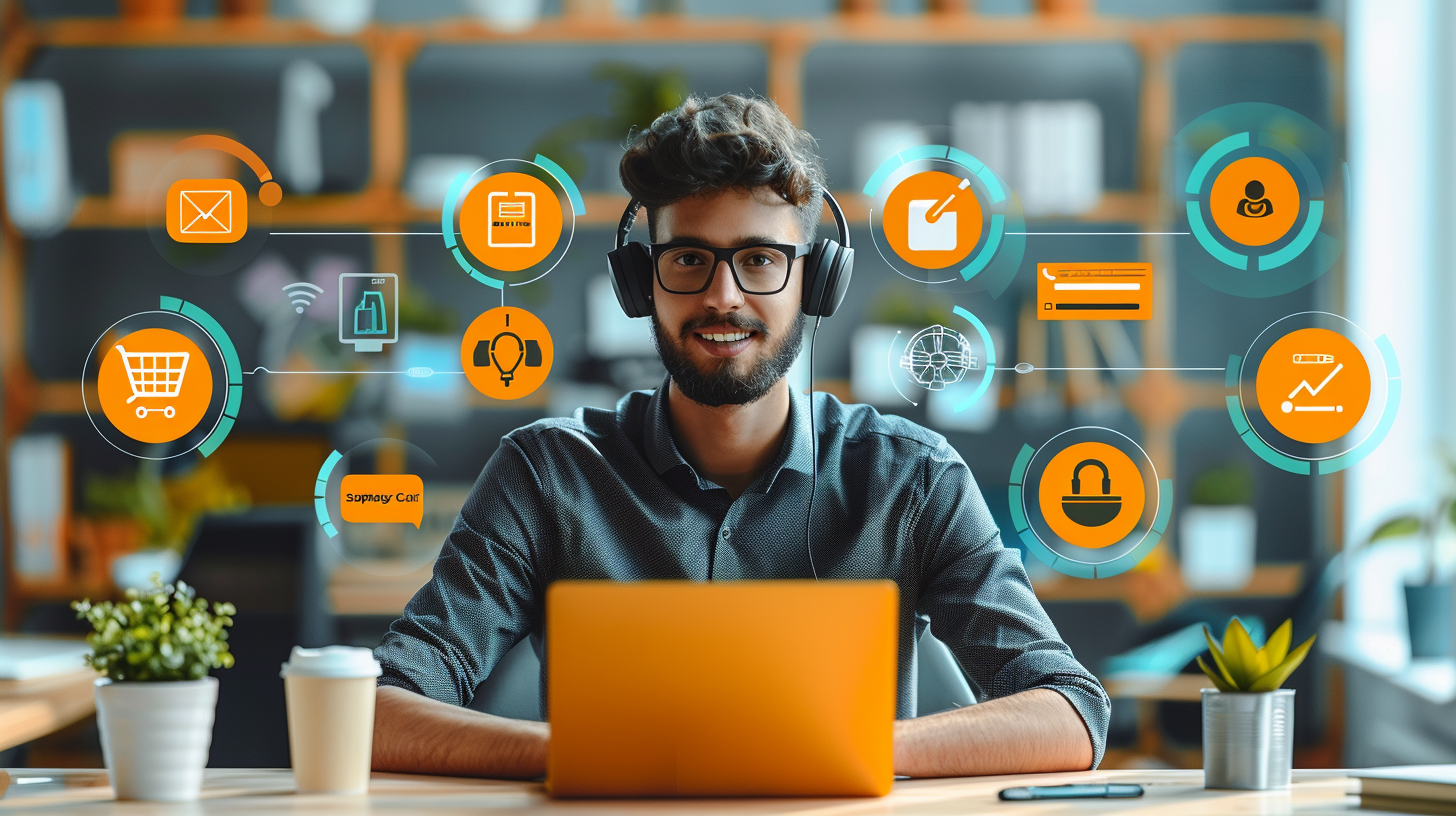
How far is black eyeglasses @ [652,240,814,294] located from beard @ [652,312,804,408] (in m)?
0.05

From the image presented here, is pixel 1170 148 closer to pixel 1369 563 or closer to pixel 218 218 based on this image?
pixel 1369 563

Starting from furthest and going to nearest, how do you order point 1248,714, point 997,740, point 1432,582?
point 1432,582 → point 997,740 → point 1248,714

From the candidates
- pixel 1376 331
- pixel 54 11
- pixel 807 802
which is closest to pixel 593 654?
pixel 807 802

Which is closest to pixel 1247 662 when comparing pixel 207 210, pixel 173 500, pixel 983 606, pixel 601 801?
pixel 983 606

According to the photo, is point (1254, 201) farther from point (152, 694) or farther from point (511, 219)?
point (152, 694)

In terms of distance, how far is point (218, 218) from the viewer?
2684 millimetres

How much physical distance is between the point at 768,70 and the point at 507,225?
0.69m

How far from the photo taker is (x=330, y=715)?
96 cm

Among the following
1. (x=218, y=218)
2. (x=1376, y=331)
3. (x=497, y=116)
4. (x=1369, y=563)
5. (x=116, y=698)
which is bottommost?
(x=1369, y=563)

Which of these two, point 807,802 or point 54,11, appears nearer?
point 807,802

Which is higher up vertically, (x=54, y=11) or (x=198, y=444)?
(x=54, y=11)

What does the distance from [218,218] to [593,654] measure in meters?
2.18

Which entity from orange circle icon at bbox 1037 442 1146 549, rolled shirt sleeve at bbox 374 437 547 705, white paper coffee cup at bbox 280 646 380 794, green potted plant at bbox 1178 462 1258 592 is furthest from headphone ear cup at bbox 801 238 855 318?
green potted plant at bbox 1178 462 1258 592

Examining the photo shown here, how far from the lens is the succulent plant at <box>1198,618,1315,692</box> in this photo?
102 cm
